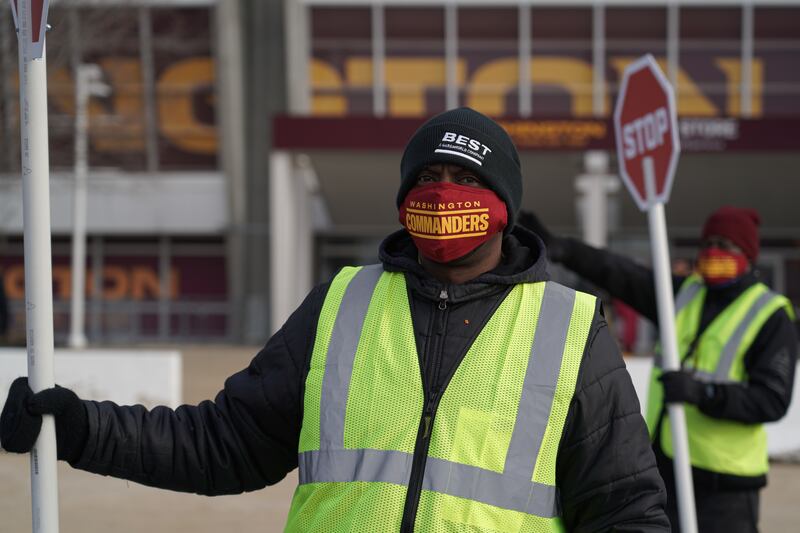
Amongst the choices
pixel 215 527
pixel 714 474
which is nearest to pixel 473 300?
pixel 714 474

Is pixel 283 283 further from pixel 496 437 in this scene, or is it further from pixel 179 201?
pixel 496 437

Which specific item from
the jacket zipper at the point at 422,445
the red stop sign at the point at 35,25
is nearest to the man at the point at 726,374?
the jacket zipper at the point at 422,445

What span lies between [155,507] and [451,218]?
5.81 m

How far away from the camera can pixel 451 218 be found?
248cm

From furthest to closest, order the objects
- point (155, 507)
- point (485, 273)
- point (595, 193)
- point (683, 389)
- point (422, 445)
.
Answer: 1. point (595, 193)
2. point (155, 507)
3. point (683, 389)
4. point (485, 273)
5. point (422, 445)

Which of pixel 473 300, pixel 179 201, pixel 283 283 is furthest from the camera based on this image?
pixel 179 201

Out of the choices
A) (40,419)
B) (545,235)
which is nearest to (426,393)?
(40,419)

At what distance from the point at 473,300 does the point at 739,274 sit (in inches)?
112

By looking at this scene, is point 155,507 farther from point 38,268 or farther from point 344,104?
point 344,104

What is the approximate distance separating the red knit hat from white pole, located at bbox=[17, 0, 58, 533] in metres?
3.33

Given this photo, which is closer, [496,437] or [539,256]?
[496,437]

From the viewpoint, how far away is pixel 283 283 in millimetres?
22469

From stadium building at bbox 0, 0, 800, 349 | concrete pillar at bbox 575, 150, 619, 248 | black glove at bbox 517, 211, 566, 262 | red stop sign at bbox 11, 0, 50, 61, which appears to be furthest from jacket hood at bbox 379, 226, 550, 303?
stadium building at bbox 0, 0, 800, 349

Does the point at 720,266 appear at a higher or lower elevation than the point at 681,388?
higher
